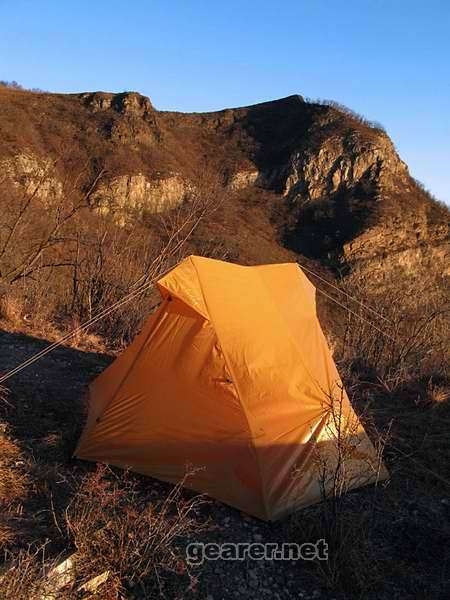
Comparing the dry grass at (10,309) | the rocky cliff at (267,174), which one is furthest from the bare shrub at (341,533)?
the rocky cliff at (267,174)

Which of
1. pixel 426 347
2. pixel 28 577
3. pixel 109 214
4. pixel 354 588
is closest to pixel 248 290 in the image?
A: pixel 354 588

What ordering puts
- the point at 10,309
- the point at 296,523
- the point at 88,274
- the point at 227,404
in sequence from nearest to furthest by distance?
the point at 296,523
the point at 227,404
the point at 10,309
the point at 88,274

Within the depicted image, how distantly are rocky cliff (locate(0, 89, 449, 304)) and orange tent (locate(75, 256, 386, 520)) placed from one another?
110 ft

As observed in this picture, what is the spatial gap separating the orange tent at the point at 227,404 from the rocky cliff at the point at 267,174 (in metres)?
33.5

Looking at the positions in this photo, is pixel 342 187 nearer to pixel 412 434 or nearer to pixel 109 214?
pixel 109 214

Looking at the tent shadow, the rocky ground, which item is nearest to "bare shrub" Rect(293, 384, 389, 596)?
the rocky ground

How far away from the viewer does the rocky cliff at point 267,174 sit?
142ft

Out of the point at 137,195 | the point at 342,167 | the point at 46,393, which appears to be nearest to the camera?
the point at 46,393

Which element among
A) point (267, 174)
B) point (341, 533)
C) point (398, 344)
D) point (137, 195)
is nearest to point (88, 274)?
point (398, 344)

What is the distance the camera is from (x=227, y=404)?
439 cm

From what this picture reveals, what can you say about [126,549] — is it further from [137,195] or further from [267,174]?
[267,174]

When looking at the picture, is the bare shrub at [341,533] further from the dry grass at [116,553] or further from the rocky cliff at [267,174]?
the rocky cliff at [267,174]

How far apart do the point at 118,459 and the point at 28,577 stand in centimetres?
192

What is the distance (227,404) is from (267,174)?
5500 cm
